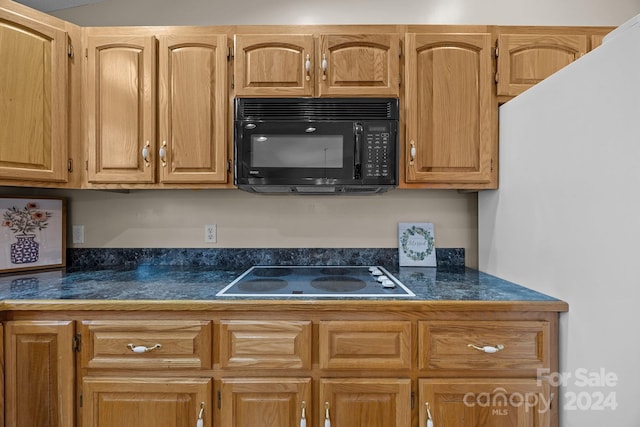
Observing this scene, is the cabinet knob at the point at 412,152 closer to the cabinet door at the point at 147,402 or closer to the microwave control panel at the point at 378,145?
the microwave control panel at the point at 378,145

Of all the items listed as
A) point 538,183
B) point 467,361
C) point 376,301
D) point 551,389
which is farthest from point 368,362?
point 538,183

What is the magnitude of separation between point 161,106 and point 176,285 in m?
0.85

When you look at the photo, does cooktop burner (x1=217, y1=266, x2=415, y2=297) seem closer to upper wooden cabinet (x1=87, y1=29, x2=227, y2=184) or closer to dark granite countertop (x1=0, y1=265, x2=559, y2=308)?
dark granite countertop (x1=0, y1=265, x2=559, y2=308)

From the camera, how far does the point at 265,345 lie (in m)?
1.15

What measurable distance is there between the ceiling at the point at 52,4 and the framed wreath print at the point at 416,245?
2.24m

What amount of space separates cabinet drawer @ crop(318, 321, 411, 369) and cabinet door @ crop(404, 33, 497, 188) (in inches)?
30.3

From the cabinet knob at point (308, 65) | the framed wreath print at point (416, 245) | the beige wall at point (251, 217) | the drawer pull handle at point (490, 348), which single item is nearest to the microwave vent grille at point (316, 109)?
the cabinet knob at point (308, 65)

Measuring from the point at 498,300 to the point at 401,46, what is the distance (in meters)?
1.20

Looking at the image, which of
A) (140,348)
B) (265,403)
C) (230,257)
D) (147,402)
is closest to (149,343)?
(140,348)

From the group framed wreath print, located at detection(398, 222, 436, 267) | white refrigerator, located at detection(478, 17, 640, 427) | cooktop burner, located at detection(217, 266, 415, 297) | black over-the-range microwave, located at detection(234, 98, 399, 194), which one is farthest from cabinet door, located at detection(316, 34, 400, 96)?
cooktop burner, located at detection(217, 266, 415, 297)

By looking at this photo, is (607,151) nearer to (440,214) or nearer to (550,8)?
(440,214)

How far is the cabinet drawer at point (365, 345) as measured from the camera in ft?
3.76

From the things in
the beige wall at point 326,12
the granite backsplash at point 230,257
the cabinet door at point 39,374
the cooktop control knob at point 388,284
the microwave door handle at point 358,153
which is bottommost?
the cabinet door at point 39,374

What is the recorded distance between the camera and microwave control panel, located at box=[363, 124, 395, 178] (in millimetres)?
1445
